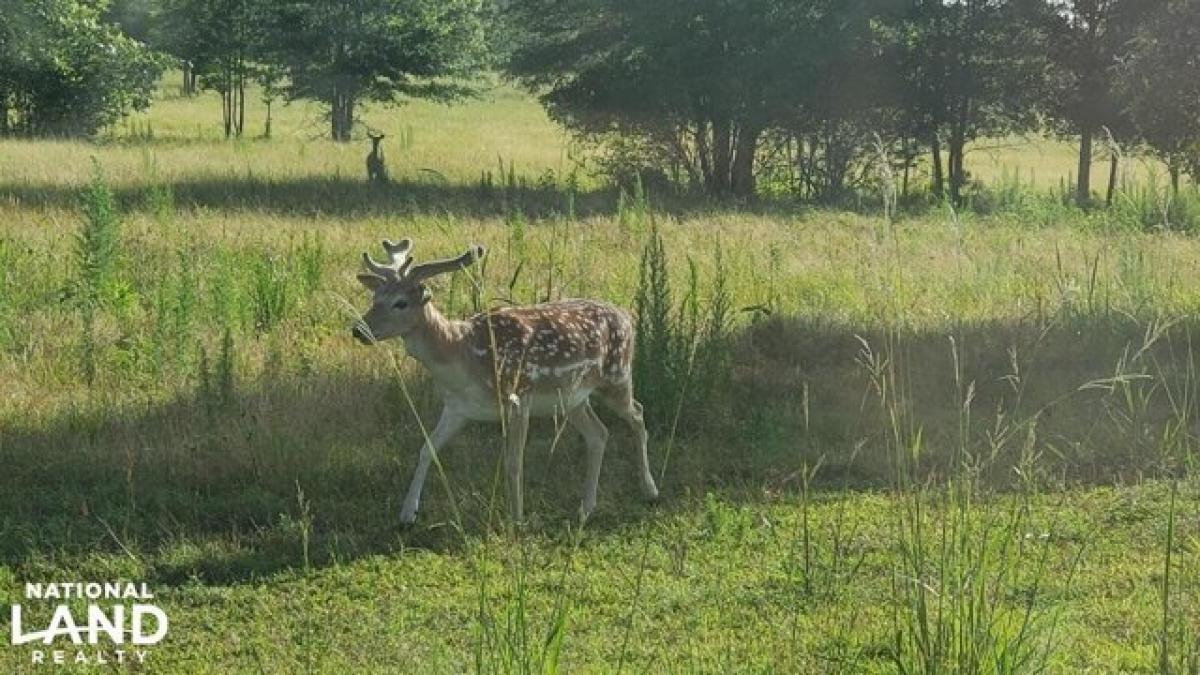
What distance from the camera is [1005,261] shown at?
48.5 ft

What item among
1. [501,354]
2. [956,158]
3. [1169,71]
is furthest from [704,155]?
[501,354]

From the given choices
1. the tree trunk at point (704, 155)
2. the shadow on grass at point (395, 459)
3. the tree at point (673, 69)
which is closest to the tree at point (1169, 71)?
the shadow on grass at point (395, 459)

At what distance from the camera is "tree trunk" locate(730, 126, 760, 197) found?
26375 millimetres

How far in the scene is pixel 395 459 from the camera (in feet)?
26.8

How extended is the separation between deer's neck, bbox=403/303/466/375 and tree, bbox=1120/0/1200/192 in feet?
34.1

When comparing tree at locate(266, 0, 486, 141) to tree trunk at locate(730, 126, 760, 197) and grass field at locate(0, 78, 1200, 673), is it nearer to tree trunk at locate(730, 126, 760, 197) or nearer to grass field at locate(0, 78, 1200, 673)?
tree trunk at locate(730, 126, 760, 197)

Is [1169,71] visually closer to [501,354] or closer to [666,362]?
[666,362]

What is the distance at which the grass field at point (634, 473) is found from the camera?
5496 millimetres

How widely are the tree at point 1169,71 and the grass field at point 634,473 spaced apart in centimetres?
174

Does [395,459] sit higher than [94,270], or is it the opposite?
[94,270]

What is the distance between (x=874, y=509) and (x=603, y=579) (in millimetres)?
1987

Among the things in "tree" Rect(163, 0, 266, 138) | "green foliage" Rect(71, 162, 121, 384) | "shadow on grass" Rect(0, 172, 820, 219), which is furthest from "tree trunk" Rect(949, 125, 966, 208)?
"tree" Rect(163, 0, 266, 138)

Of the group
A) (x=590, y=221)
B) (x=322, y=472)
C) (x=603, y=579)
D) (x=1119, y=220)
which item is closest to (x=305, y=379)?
(x=322, y=472)

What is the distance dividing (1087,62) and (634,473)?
70.3 feet
